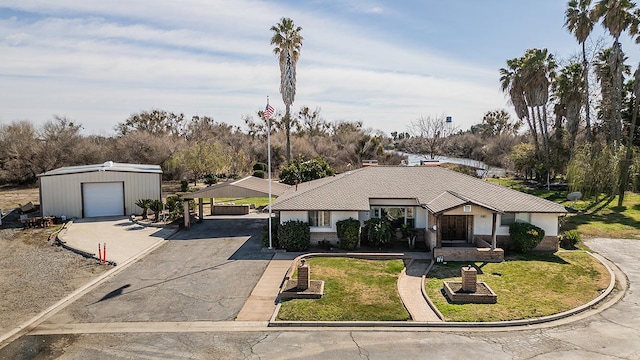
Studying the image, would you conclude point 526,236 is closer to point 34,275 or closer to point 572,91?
point 34,275

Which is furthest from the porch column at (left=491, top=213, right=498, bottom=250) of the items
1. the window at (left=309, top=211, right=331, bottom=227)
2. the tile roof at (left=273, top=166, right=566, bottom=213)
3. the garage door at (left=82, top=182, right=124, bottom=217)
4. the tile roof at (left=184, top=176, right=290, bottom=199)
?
the garage door at (left=82, top=182, right=124, bottom=217)

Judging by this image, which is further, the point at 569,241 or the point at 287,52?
the point at 287,52

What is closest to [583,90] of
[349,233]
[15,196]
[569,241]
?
[569,241]

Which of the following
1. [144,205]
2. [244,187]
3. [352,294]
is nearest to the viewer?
[352,294]

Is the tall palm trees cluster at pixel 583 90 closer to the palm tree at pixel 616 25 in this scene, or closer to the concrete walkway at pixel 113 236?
the palm tree at pixel 616 25

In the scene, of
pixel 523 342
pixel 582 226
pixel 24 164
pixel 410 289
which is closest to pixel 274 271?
pixel 410 289

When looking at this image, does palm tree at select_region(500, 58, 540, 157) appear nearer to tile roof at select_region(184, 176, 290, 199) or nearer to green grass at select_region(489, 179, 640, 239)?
green grass at select_region(489, 179, 640, 239)

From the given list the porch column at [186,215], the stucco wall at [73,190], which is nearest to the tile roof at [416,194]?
the porch column at [186,215]
